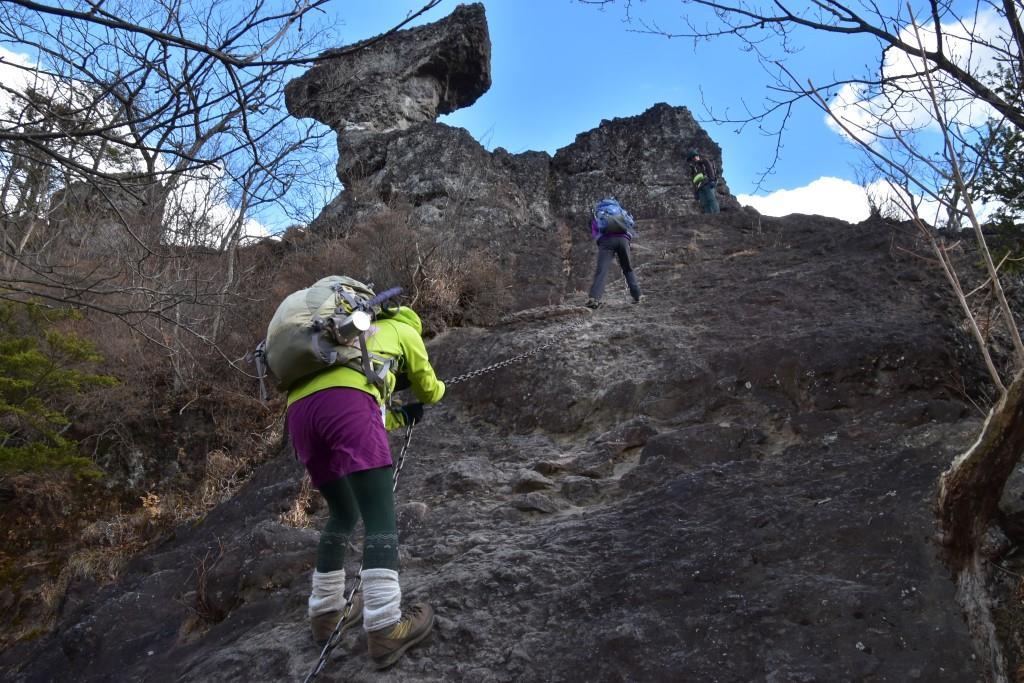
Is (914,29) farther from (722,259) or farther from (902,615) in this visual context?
(722,259)

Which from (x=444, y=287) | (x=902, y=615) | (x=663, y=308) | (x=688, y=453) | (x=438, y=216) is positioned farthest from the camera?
(x=438, y=216)

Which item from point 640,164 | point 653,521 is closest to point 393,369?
point 653,521

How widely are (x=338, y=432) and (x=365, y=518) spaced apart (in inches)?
16.0

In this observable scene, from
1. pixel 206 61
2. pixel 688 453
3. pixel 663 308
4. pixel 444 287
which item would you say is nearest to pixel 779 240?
pixel 663 308

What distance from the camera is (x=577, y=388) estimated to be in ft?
24.5

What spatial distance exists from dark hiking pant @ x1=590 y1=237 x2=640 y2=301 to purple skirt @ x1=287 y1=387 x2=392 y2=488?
20.6ft

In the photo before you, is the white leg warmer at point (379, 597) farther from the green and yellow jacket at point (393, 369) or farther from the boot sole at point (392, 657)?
the green and yellow jacket at point (393, 369)

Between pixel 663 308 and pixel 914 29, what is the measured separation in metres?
5.61

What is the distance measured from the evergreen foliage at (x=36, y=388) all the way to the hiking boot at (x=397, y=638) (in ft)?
20.7

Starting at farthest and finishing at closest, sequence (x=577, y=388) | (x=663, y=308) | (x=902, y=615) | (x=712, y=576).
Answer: (x=663, y=308) < (x=577, y=388) < (x=712, y=576) < (x=902, y=615)

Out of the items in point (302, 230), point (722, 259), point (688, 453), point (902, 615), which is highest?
point (302, 230)

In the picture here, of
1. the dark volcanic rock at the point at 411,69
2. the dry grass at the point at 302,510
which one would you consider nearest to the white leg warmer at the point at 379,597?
the dry grass at the point at 302,510

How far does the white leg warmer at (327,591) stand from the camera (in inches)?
158

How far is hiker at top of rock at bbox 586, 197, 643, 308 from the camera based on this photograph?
32.2 feet
